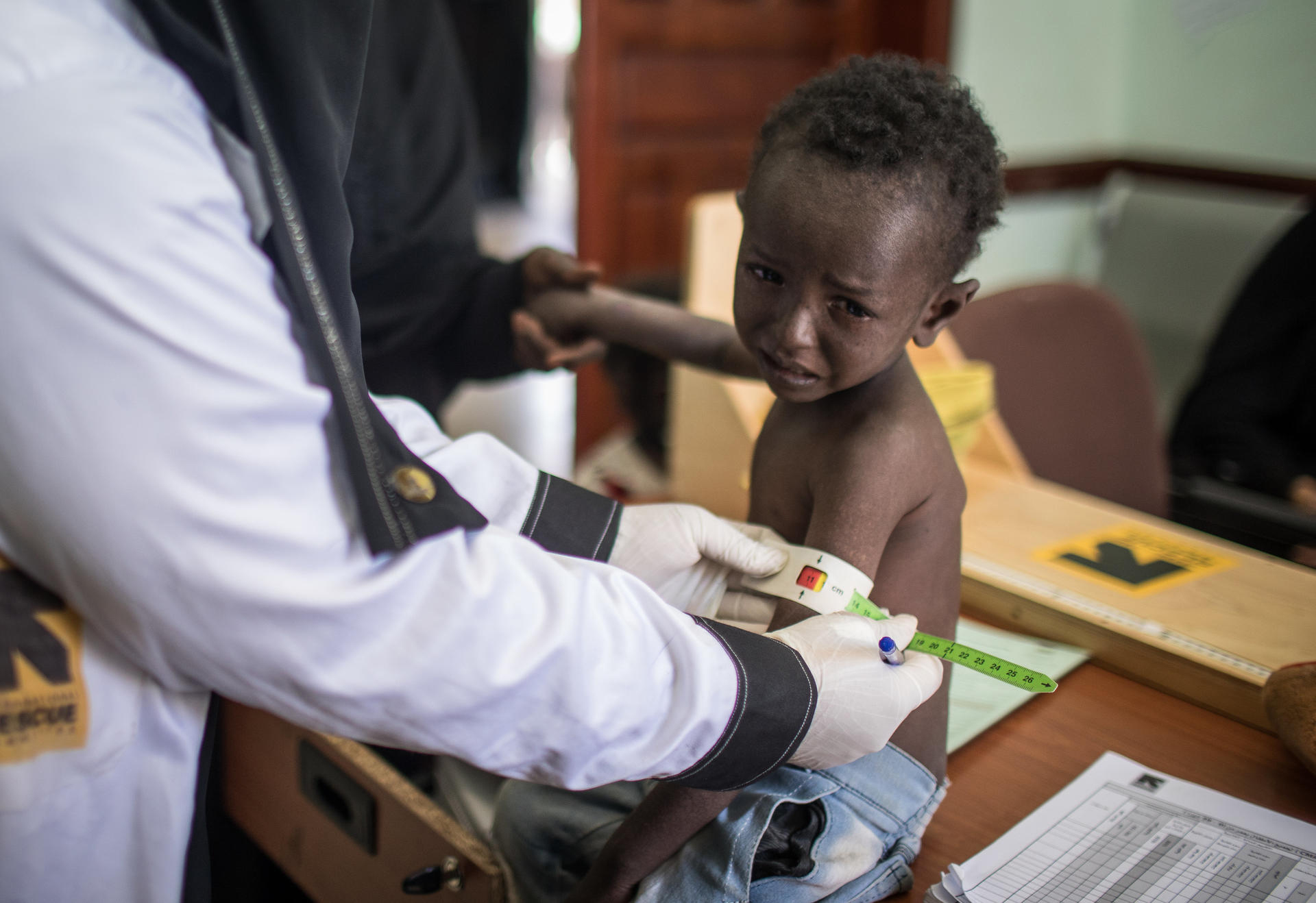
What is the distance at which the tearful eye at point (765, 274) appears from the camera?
30.3 inches

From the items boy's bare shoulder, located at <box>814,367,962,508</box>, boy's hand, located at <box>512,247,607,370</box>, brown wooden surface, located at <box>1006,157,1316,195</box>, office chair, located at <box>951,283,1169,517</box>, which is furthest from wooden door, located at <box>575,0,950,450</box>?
boy's bare shoulder, located at <box>814,367,962,508</box>

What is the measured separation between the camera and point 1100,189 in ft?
11.5

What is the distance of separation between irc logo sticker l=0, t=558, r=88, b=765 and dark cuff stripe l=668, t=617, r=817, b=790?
1.16 ft

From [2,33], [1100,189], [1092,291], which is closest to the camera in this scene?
[2,33]

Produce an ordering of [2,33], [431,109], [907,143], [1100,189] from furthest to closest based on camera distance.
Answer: [1100,189] → [431,109] → [907,143] → [2,33]

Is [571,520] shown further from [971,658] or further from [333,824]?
[333,824]

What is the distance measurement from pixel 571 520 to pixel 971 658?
0.32m

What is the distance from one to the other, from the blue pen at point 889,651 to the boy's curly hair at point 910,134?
29 cm

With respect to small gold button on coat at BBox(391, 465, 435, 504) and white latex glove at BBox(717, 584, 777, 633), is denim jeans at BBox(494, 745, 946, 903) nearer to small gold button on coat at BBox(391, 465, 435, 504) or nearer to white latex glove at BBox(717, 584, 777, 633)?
white latex glove at BBox(717, 584, 777, 633)

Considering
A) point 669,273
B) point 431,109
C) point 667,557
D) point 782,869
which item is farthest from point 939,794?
point 669,273

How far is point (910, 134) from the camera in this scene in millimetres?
701

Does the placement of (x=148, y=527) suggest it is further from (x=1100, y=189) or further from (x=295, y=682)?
(x=1100, y=189)

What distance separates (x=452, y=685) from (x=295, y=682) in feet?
0.27

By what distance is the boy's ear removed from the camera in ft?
2.58
